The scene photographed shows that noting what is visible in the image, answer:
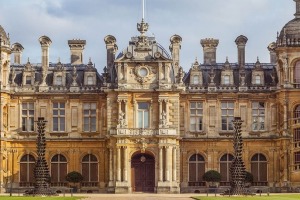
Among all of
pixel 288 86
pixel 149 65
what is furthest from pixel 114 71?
pixel 288 86

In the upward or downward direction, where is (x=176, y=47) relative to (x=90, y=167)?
upward

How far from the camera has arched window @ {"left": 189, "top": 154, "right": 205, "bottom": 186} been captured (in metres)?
76.9

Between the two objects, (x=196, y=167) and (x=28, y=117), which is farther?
(x=28, y=117)

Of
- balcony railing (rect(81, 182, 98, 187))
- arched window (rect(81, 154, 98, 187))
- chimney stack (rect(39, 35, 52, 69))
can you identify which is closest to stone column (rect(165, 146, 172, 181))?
balcony railing (rect(81, 182, 98, 187))

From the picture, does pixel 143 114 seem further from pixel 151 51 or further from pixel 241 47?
pixel 241 47

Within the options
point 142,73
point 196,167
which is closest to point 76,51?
point 142,73

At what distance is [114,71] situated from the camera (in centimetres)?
7625

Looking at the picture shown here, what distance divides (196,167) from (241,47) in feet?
35.3

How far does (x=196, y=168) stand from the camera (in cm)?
7694

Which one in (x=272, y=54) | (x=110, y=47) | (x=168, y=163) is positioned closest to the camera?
(x=168, y=163)

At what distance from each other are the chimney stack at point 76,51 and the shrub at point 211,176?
570 inches

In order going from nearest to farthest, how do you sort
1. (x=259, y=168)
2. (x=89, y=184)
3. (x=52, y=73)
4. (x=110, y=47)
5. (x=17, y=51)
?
(x=89, y=184)
(x=259, y=168)
(x=52, y=73)
(x=110, y=47)
(x=17, y=51)

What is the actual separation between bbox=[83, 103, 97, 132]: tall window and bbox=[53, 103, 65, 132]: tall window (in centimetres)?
176

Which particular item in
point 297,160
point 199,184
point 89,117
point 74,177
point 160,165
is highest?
point 89,117
